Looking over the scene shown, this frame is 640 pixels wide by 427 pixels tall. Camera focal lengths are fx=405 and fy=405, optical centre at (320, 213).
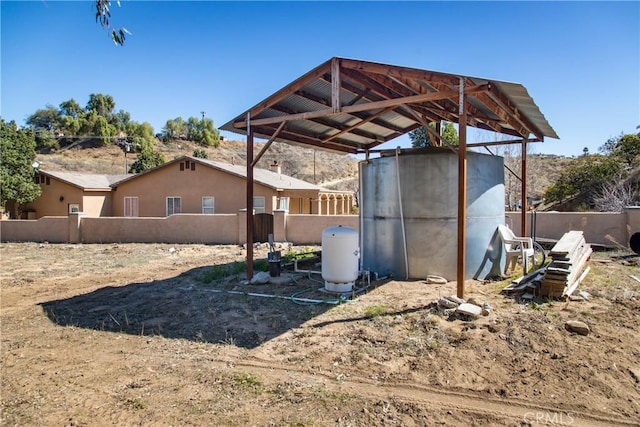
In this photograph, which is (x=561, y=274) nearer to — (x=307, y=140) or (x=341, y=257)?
(x=341, y=257)

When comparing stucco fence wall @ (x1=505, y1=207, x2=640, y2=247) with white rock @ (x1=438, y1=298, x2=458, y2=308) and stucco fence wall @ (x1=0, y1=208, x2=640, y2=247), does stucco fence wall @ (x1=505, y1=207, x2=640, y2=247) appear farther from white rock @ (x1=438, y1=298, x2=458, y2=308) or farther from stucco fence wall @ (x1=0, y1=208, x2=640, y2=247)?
white rock @ (x1=438, y1=298, x2=458, y2=308)

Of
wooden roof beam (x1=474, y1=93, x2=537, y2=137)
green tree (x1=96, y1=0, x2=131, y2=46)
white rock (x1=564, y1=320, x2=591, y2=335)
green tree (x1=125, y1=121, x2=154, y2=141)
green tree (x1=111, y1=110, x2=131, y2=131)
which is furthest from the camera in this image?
green tree (x1=111, y1=110, x2=131, y2=131)

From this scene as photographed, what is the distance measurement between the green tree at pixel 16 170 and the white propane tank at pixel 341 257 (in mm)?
23002

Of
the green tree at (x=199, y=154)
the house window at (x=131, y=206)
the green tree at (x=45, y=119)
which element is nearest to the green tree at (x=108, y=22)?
the house window at (x=131, y=206)

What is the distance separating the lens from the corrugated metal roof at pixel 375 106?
6406 millimetres

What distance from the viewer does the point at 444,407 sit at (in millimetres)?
3453

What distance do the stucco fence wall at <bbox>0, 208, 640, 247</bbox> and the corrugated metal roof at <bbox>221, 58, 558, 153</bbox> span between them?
4.54 m

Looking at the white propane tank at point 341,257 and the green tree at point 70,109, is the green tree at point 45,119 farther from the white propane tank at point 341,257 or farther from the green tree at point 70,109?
the white propane tank at point 341,257

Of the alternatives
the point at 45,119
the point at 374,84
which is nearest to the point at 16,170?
the point at 374,84

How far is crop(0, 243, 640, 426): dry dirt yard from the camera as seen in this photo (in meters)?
3.41

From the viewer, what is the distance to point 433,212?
802 centimetres

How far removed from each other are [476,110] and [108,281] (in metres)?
9.07

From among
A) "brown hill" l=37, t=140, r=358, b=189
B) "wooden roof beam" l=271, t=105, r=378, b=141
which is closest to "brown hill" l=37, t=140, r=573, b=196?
"brown hill" l=37, t=140, r=358, b=189

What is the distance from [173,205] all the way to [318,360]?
19.5 meters
